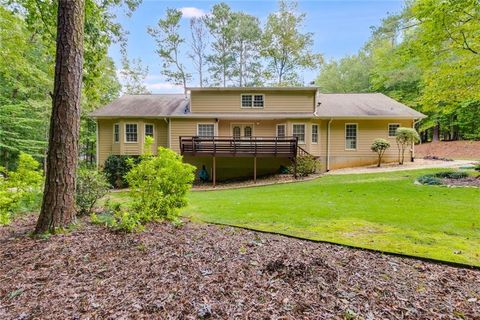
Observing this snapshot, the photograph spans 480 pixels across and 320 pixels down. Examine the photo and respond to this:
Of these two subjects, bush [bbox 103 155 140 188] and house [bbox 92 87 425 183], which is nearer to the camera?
bush [bbox 103 155 140 188]

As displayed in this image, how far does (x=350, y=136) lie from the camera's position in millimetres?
16344

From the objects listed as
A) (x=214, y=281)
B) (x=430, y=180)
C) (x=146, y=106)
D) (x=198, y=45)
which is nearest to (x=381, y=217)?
(x=214, y=281)

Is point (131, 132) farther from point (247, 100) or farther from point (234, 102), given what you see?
point (247, 100)

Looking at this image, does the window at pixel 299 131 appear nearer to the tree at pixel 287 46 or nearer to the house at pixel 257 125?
the house at pixel 257 125

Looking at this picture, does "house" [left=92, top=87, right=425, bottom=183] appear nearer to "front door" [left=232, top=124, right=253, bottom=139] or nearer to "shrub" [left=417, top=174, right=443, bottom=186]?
"front door" [left=232, top=124, right=253, bottom=139]

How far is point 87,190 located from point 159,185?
1640 millimetres

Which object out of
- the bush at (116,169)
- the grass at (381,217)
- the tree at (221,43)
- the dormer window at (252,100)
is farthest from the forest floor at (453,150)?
the bush at (116,169)

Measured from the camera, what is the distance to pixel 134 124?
16.0 m

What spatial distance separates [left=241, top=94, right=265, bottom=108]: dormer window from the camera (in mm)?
16109

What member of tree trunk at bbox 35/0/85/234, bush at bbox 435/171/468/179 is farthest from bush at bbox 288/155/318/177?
tree trunk at bbox 35/0/85/234

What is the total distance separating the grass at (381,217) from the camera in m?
4.10

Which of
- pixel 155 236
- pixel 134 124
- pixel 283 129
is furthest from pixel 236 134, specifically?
pixel 155 236

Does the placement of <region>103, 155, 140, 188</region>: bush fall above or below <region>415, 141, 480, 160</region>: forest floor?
below

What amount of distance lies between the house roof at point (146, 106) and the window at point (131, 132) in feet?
2.16
